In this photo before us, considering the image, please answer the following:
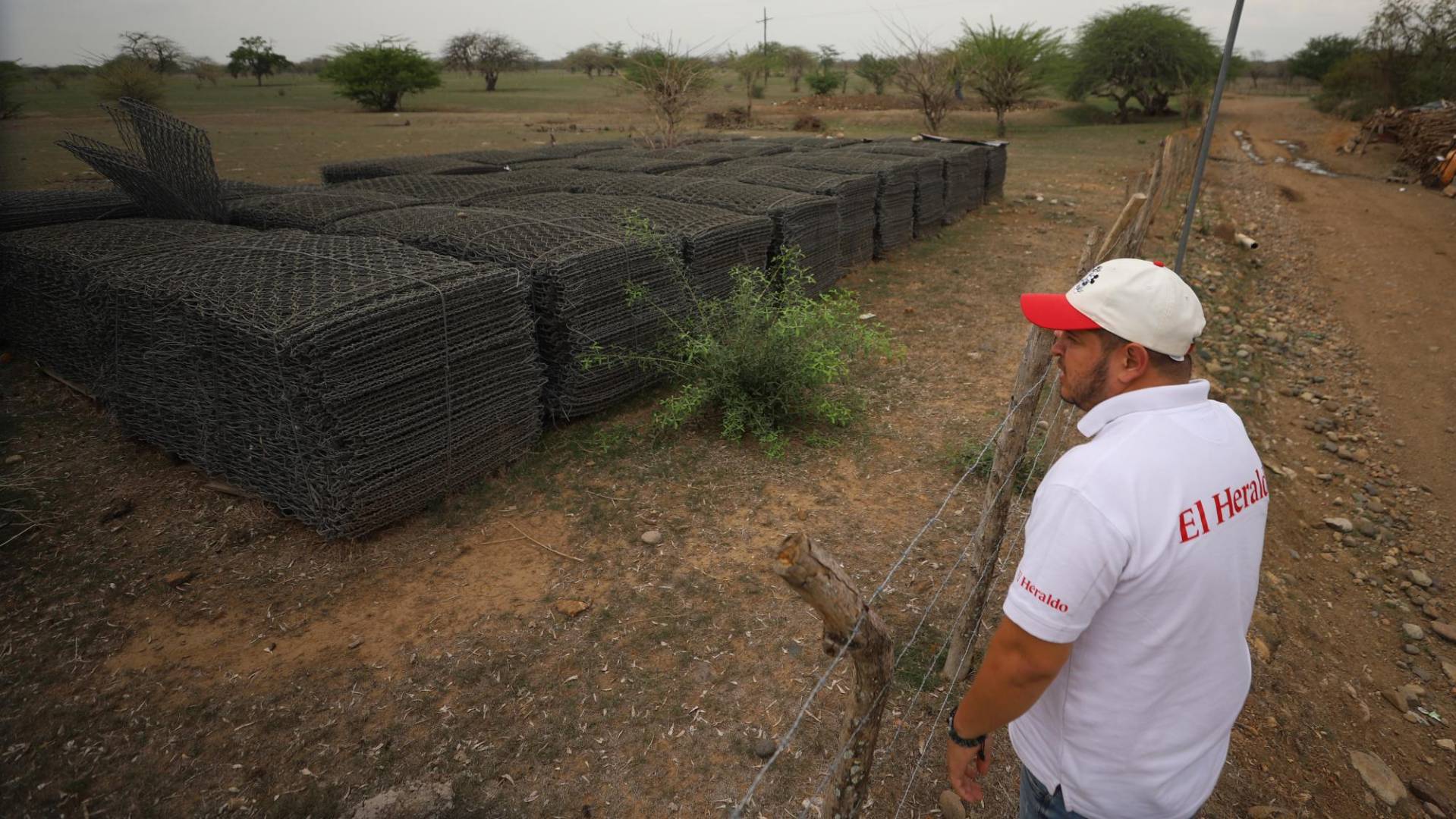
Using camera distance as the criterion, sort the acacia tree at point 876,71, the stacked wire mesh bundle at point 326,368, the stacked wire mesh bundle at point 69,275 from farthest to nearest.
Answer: the acacia tree at point 876,71 → the stacked wire mesh bundle at point 69,275 → the stacked wire mesh bundle at point 326,368

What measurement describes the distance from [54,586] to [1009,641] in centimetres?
382

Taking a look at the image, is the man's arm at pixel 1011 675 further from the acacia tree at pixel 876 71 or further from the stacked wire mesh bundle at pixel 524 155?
the acacia tree at pixel 876 71

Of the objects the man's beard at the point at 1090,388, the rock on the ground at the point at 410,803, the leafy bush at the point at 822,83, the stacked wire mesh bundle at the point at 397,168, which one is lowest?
the rock on the ground at the point at 410,803

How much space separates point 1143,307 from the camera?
1278 millimetres

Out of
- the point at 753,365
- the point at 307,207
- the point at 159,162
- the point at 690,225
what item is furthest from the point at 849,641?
the point at 159,162

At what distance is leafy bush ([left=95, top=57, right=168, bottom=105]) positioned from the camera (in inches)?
467

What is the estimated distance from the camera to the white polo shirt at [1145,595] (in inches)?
44.8

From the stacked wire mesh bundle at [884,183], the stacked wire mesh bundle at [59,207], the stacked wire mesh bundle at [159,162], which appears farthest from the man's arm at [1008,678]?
the stacked wire mesh bundle at [884,183]

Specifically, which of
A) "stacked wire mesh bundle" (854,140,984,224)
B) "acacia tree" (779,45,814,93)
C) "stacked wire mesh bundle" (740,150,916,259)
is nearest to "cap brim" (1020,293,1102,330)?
"stacked wire mesh bundle" (740,150,916,259)

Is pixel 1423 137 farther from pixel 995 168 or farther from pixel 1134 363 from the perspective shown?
pixel 1134 363

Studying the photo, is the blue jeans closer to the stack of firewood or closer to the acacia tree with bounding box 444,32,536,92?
the stack of firewood

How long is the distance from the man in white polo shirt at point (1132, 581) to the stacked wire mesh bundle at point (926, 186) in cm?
785

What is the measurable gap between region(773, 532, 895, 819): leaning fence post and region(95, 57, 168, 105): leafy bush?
14.7 metres

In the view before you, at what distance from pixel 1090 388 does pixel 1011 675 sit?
567 millimetres
